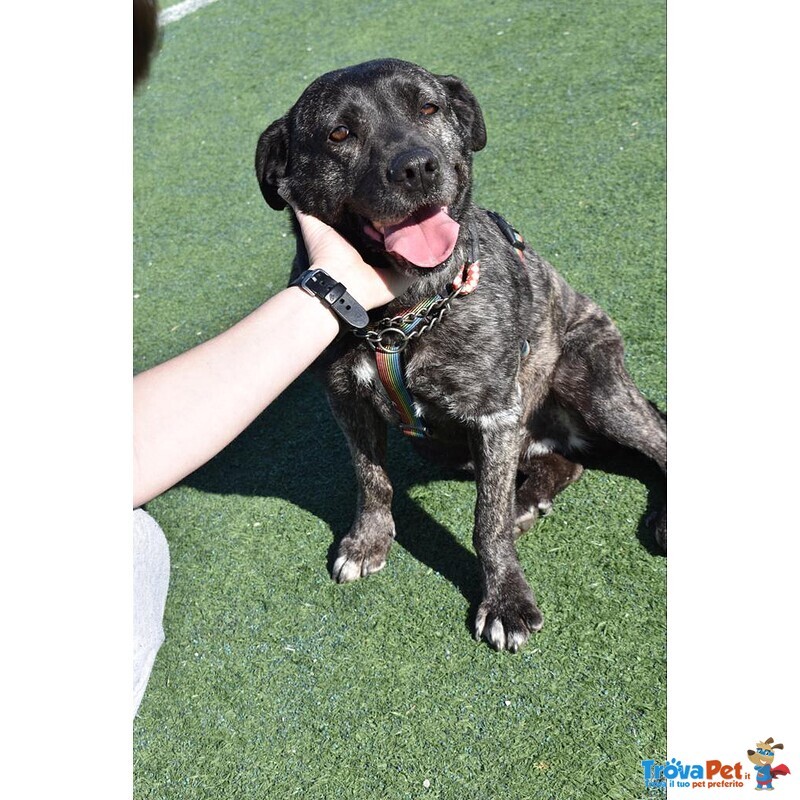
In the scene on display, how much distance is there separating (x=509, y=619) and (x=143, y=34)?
193 centimetres

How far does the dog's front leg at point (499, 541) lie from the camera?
8.46 feet

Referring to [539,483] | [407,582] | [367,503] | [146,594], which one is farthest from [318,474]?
[146,594]

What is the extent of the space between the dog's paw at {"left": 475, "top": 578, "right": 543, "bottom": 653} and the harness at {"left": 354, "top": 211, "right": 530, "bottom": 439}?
67cm

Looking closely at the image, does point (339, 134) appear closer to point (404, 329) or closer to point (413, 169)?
point (413, 169)

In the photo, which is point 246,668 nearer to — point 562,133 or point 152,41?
point 152,41

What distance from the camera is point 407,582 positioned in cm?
286

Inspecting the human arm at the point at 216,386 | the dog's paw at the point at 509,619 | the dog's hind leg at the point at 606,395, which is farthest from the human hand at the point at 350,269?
the dog's paw at the point at 509,619

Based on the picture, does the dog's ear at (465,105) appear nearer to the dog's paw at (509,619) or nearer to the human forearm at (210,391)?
the human forearm at (210,391)

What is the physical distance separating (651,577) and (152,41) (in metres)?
2.17

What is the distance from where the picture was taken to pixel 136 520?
2.58m

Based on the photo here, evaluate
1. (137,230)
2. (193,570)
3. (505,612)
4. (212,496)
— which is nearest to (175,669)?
(193,570)

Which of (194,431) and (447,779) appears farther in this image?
(447,779)

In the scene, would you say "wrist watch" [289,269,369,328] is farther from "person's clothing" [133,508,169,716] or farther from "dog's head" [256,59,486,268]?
"person's clothing" [133,508,169,716]
